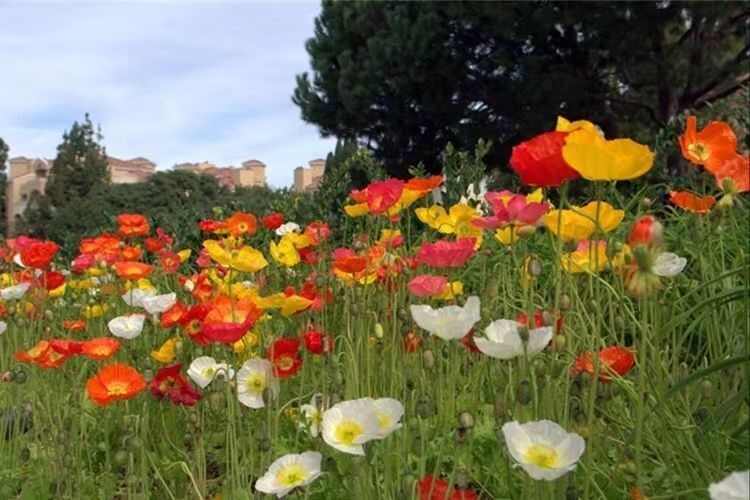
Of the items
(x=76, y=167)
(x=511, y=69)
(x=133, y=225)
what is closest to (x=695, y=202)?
(x=133, y=225)

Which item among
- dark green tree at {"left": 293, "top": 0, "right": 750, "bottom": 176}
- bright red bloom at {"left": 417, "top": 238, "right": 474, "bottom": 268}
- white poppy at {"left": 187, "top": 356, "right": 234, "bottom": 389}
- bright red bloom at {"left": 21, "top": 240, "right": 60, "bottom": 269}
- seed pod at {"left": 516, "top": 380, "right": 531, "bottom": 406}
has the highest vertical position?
dark green tree at {"left": 293, "top": 0, "right": 750, "bottom": 176}

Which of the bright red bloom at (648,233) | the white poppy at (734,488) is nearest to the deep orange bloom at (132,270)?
the bright red bloom at (648,233)

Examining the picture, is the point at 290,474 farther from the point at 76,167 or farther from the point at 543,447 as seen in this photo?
the point at 76,167

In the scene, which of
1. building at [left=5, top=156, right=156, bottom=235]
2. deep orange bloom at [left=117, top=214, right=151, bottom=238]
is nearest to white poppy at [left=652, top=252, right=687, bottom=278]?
deep orange bloom at [left=117, top=214, right=151, bottom=238]

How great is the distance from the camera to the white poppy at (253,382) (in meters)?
1.36

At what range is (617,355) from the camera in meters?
1.21

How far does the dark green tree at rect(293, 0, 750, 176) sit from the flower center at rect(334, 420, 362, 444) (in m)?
9.88

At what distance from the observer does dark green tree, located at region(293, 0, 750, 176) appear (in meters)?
10.6

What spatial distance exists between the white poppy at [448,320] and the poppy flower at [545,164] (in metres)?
0.18

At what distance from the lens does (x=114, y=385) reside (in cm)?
134

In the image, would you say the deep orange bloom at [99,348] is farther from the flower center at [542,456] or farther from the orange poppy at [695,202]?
the orange poppy at [695,202]

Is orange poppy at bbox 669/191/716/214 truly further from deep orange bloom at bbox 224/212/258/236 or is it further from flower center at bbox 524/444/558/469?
deep orange bloom at bbox 224/212/258/236

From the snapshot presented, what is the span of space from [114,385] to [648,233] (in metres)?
0.87

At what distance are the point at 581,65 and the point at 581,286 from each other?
982 cm
